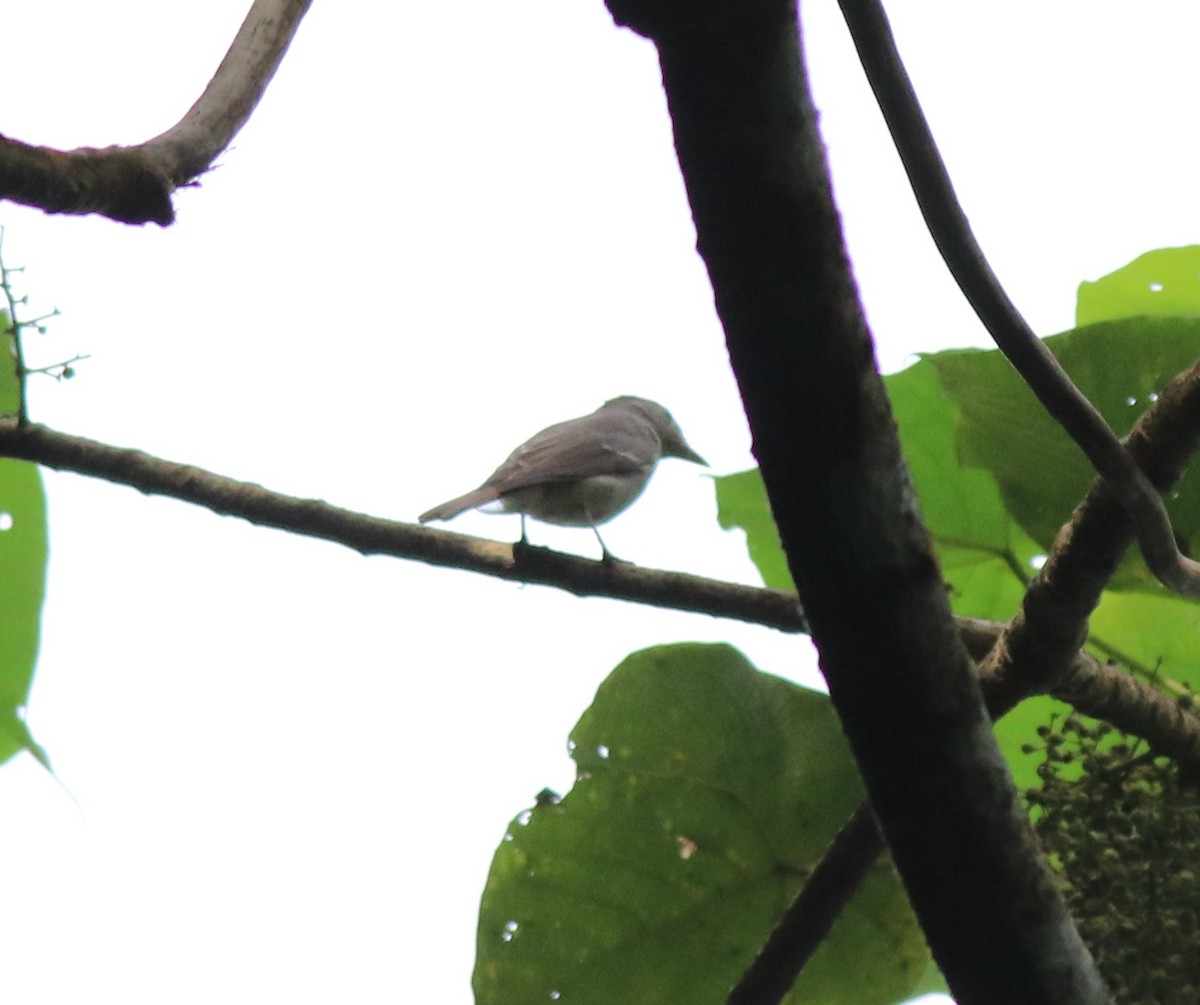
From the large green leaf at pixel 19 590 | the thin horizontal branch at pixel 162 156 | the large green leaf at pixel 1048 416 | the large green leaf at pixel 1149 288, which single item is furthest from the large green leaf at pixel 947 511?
the large green leaf at pixel 19 590

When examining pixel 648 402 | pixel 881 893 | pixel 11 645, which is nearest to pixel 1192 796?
pixel 881 893

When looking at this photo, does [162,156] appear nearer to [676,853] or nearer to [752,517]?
[752,517]

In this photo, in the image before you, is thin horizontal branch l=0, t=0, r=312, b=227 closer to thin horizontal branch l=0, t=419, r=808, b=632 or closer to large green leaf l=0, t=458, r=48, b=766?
thin horizontal branch l=0, t=419, r=808, b=632

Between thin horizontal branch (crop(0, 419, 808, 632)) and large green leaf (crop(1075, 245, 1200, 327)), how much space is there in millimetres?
947

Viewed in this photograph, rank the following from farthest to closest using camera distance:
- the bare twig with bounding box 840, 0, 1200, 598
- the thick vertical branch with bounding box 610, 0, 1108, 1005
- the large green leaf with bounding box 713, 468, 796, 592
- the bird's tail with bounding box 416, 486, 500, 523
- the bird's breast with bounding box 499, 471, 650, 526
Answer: the bird's breast with bounding box 499, 471, 650, 526 < the bird's tail with bounding box 416, 486, 500, 523 < the large green leaf with bounding box 713, 468, 796, 592 < the bare twig with bounding box 840, 0, 1200, 598 < the thick vertical branch with bounding box 610, 0, 1108, 1005

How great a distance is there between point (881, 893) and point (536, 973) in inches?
24.8

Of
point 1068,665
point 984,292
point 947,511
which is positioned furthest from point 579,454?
point 984,292

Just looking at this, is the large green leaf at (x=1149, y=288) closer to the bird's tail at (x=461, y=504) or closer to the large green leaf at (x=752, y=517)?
the large green leaf at (x=752, y=517)

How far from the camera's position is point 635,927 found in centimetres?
250

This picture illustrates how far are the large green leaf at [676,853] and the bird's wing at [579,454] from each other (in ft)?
4.68

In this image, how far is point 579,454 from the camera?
399 centimetres

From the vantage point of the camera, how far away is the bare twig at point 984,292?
107 centimetres

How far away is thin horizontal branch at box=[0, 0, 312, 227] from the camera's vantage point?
161 cm

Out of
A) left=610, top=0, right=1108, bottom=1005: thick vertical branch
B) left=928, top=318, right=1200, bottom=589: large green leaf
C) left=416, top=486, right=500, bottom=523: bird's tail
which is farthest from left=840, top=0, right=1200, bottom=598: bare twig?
left=416, top=486, right=500, bottom=523: bird's tail
